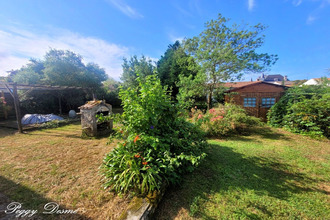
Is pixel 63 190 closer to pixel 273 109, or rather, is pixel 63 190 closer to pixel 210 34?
pixel 210 34

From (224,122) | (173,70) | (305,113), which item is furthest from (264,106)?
(173,70)

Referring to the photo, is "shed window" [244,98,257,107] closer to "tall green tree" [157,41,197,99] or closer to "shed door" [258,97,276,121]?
"shed door" [258,97,276,121]

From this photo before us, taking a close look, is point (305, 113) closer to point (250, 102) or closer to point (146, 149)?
point (250, 102)

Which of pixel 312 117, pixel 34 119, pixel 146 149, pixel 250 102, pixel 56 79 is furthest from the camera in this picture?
pixel 56 79

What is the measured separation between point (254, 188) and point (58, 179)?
3813 millimetres

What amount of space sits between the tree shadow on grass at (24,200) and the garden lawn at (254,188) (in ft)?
4.68

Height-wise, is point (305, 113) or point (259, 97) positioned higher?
point (259, 97)

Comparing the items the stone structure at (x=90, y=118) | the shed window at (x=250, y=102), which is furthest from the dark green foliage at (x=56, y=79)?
the shed window at (x=250, y=102)

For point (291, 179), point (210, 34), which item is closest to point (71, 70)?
point (210, 34)

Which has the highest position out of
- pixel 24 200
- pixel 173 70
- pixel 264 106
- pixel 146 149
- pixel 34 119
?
pixel 173 70

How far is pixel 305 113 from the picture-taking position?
210 inches

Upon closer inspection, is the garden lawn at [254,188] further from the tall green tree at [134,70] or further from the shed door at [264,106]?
the tall green tree at [134,70]

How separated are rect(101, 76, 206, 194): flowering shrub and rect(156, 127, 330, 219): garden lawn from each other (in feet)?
1.33

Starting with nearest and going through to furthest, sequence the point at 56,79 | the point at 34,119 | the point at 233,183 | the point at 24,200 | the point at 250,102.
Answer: the point at 24,200
the point at 233,183
the point at 34,119
the point at 250,102
the point at 56,79
